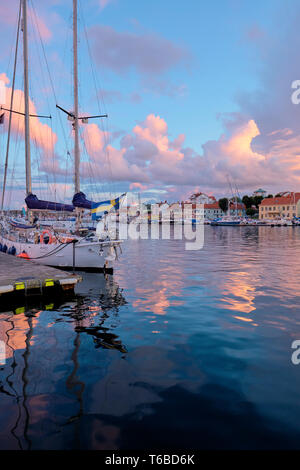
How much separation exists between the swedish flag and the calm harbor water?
7403 millimetres

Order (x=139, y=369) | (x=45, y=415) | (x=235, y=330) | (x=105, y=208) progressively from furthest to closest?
(x=105, y=208), (x=235, y=330), (x=139, y=369), (x=45, y=415)

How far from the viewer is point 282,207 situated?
485 feet

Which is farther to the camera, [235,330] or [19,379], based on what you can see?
[235,330]

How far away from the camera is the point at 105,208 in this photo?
19.9 metres

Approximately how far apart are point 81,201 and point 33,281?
1061cm

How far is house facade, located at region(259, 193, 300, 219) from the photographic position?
14388 centimetres

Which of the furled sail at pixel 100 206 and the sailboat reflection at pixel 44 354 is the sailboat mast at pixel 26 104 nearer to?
the furled sail at pixel 100 206

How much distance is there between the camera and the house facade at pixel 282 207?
14388 centimetres

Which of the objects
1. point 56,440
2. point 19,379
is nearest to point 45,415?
point 56,440

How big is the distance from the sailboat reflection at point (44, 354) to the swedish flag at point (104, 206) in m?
6.79

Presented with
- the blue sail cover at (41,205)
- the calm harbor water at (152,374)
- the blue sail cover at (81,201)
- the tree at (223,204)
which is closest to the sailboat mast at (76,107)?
the blue sail cover at (81,201)

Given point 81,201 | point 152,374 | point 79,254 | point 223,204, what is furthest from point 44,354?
point 223,204

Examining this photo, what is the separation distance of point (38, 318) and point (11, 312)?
158 cm
